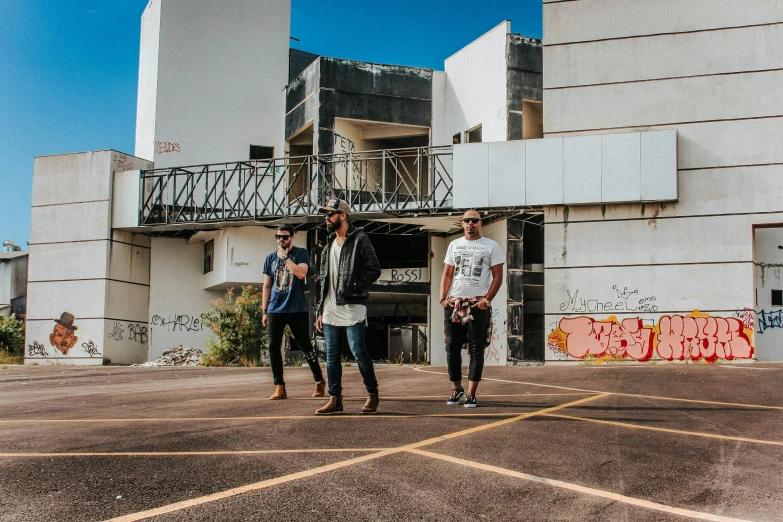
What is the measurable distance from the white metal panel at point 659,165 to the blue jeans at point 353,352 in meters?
13.3

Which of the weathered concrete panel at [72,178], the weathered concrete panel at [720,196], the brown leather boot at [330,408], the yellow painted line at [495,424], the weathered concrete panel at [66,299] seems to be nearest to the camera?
the yellow painted line at [495,424]

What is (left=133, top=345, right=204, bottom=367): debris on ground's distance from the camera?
2612cm

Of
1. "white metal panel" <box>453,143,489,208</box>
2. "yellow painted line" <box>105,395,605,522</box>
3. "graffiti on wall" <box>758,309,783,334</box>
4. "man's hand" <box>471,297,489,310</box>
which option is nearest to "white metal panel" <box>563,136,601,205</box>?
"white metal panel" <box>453,143,489,208</box>

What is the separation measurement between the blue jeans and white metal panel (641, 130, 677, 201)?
13339 millimetres

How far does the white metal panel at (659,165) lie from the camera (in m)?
18.5

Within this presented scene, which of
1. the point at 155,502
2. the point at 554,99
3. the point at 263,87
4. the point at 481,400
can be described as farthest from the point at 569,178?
the point at 155,502

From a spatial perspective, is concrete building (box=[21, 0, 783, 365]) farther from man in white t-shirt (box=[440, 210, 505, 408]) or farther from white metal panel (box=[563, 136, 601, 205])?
man in white t-shirt (box=[440, 210, 505, 408])

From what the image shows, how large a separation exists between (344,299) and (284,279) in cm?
175

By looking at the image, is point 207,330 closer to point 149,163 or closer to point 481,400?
point 149,163

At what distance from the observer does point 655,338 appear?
18734 mm

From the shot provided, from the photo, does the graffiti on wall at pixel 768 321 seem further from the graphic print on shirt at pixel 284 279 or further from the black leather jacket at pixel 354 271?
the black leather jacket at pixel 354 271

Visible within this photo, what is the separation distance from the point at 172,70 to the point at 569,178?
15.9m

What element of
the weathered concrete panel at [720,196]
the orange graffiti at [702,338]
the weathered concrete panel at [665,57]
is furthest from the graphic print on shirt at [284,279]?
the weathered concrete panel at [665,57]

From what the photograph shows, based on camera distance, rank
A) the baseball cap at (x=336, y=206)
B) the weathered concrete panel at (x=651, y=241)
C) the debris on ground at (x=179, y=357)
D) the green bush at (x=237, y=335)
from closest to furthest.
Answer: the baseball cap at (x=336, y=206)
the weathered concrete panel at (x=651, y=241)
the green bush at (x=237, y=335)
the debris on ground at (x=179, y=357)
